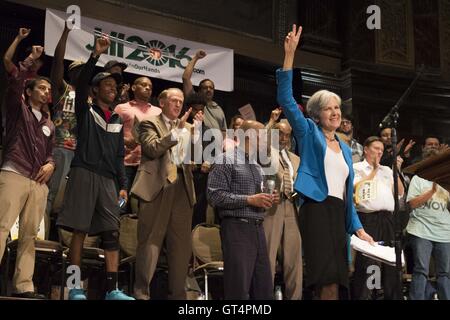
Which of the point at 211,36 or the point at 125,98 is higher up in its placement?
the point at 211,36

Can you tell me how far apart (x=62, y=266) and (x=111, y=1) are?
4.01 m

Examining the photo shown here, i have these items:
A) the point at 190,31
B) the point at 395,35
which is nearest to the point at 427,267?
the point at 190,31

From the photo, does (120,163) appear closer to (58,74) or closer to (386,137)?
(58,74)

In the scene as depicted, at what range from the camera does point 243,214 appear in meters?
4.40

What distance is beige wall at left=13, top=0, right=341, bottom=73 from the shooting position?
314 inches

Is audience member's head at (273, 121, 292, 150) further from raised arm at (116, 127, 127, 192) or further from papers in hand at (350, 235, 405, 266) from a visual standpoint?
papers in hand at (350, 235, 405, 266)

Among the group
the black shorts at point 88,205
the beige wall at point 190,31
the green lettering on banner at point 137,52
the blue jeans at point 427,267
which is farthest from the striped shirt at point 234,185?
the beige wall at point 190,31

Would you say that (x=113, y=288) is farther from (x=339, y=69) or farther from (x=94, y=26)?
(x=339, y=69)

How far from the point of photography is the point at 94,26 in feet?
24.7

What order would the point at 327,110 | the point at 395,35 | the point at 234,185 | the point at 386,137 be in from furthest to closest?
the point at 395,35 < the point at 386,137 < the point at 234,185 < the point at 327,110

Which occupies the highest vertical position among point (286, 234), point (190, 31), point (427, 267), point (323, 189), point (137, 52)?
point (190, 31)

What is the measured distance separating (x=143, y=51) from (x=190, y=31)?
3.39 ft
